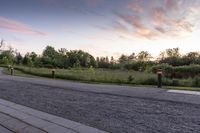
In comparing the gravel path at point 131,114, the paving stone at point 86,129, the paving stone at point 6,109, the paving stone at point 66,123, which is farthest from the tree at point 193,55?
the paving stone at point 86,129

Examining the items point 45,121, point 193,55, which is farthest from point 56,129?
point 193,55

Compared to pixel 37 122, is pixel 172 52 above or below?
above

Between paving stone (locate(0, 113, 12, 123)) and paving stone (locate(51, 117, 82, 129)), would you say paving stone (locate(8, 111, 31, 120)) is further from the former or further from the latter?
paving stone (locate(51, 117, 82, 129))

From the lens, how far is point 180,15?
73.7 feet

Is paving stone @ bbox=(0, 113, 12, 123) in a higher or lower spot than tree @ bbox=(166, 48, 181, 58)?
lower

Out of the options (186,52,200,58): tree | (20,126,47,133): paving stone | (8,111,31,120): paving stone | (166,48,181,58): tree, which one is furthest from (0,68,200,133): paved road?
(166,48,181,58): tree

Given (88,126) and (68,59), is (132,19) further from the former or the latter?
(68,59)

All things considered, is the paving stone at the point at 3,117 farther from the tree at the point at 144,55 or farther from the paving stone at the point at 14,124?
the tree at the point at 144,55

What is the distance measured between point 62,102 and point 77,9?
53.6ft

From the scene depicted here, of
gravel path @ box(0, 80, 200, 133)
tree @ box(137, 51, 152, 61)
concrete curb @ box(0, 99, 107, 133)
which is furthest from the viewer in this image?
tree @ box(137, 51, 152, 61)

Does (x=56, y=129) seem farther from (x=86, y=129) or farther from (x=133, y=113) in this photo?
(x=133, y=113)

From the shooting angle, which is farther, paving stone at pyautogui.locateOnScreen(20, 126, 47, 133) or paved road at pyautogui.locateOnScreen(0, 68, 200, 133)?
paved road at pyautogui.locateOnScreen(0, 68, 200, 133)

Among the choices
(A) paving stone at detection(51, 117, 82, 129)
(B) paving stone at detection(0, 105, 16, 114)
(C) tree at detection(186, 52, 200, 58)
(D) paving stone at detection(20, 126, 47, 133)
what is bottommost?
(D) paving stone at detection(20, 126, 47, 133)

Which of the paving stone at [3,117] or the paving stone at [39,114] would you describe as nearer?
the paving stone at [3,117]
